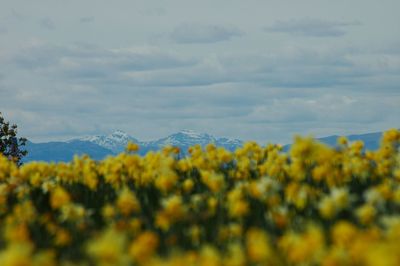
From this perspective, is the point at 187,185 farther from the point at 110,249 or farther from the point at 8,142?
the point at 8,142

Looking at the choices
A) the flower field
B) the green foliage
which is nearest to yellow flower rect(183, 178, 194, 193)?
the flower field

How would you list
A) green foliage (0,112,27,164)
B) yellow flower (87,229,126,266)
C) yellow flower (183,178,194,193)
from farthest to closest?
green foliage (0,112,27,164), yellow flower (183,178,194,193), yellow flower (87,229,126,266)

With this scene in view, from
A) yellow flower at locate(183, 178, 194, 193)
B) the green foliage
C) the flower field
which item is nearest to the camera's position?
the flower field

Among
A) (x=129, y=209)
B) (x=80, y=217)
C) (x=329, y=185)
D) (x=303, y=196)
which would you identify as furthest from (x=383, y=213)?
(x=80, y=217)

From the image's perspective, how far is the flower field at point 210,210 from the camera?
15.9 ft

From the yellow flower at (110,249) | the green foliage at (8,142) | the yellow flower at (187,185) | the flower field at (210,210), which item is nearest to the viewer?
the yellow flower at (110,249)

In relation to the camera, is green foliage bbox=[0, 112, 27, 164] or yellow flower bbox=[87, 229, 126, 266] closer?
yellow flower bbox=[87, 229, 126, 266]

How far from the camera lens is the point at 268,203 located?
7.21 m

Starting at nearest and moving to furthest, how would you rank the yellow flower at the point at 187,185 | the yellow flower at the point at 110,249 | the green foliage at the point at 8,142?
the yellow flower at the point at 110,249, the yellow flower at the point at 187,185, the green foliage at the point at 8,142

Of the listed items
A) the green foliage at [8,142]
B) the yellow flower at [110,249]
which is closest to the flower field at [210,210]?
the yellow flower at [110,249]

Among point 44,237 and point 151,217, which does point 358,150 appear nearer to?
point 151,217

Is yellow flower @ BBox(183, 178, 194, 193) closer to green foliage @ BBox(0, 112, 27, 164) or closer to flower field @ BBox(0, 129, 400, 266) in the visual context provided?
flower field @ BBox(0, 129, 400, 266)

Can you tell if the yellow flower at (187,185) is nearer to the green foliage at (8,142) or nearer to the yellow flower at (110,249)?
the yellow flower at (110,249)

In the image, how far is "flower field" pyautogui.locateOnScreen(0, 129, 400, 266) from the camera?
486 centimetres
